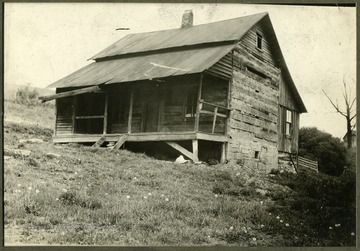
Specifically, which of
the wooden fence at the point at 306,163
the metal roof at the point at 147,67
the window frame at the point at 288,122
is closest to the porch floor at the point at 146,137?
the metal roof at the point at 147,67

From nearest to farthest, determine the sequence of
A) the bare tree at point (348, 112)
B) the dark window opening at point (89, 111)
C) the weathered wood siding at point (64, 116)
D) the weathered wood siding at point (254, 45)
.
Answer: the bare tree at point (348, 112), the weathered wood siding at point (254, 45), the dark window opening at point (89, 111), the weathered wood siding at point (64, 116)

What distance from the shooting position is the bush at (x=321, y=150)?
48.5ft

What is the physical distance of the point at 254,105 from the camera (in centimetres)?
1641

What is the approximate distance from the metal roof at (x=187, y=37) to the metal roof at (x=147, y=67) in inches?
12.8

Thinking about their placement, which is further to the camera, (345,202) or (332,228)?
(345,202)

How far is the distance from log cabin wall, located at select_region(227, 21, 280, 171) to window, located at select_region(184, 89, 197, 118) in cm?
137

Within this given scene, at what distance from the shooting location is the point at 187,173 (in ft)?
37.2

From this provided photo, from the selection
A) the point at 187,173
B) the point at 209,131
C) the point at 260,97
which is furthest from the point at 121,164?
the point at 260,97

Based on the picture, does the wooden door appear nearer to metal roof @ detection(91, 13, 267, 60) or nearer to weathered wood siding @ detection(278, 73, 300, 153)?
metal roof @ detection(91, 13, 267, 60)

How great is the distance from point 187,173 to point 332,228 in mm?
4126

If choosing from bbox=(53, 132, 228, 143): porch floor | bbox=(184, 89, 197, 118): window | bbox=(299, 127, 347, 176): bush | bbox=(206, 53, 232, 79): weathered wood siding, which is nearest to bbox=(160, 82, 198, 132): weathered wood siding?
bbox=(184, 89, 197, 118): window

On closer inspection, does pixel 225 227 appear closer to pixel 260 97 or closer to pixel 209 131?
pixel 209 131

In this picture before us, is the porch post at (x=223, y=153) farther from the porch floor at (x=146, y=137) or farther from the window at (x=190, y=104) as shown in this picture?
the window at (x=190, y=104)

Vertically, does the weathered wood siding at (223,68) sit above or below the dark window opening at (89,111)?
above
